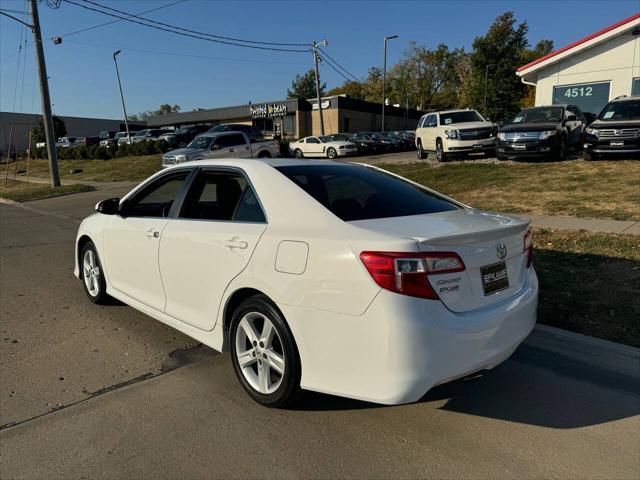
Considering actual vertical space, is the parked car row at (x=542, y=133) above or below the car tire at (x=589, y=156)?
above

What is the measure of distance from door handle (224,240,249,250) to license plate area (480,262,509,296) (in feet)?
4.75

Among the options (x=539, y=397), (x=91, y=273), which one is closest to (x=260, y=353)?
(x=539, y=397)

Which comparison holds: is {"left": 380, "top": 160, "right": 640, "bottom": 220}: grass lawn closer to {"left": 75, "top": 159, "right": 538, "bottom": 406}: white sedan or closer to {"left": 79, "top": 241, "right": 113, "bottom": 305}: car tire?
{"left": 75, "top": 159, "right": 538, "bottom": 406}: white sedan

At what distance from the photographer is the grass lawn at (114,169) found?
24.7m

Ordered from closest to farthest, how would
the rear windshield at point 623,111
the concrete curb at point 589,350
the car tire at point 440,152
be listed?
1. the concrete curb at point 589,350
2. the rear windshield at point 623,111
3. the car tire at point 440,152

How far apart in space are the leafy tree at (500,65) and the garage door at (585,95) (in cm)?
4198

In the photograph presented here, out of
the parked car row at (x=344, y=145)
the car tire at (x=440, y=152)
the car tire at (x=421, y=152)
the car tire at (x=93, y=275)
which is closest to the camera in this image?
the car tire at (x=93, y=275)

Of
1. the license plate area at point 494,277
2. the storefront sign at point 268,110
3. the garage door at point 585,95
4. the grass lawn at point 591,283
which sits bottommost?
the grass lawn at point 591,283

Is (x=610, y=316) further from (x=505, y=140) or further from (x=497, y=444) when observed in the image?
(x=505, y=140)

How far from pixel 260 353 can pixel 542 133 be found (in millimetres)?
13175

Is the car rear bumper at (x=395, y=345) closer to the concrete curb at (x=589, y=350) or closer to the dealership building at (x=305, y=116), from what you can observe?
the concrete curb at (x=589, y=350)

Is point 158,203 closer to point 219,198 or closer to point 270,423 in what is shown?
point 219,198

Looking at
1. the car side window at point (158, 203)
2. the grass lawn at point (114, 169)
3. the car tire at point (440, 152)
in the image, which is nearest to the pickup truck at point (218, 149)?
the grass lawn at point (114, 169)

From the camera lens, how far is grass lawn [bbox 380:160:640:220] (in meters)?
8.84
